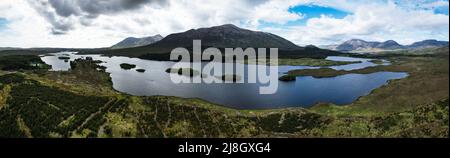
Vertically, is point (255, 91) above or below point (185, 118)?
above

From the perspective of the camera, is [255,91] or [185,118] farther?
[255,91]

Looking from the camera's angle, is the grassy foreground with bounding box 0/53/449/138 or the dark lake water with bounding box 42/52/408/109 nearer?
the grassy foreground with bounding box 0/53/449/138

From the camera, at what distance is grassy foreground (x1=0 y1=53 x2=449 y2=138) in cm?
6519

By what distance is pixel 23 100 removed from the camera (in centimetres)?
8025

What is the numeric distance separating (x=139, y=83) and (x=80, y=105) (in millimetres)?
74659

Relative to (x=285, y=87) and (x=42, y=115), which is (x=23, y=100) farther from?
(x=285, y=87)

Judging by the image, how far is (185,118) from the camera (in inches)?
2955

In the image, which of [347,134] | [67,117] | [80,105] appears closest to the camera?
[347,134]

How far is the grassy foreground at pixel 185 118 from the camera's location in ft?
214

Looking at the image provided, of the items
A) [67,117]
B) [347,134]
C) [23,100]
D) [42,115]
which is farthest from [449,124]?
[23,100]

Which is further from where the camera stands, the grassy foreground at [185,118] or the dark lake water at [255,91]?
the dark lake water at [255,91]

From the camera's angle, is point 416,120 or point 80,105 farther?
point 80,105
